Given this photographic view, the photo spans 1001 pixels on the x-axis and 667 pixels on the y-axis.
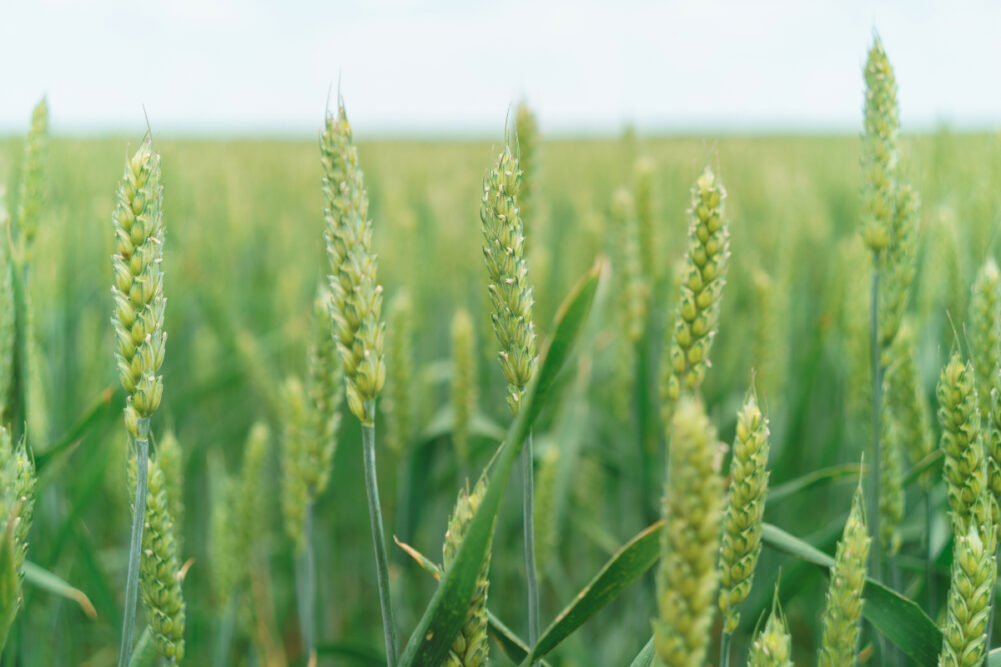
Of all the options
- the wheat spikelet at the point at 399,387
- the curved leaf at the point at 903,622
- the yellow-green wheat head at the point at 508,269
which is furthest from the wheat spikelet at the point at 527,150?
the curved leaf at the point at 903,622

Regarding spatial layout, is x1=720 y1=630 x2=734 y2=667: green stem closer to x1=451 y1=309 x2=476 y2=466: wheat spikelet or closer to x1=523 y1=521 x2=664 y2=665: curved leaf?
x1=523 y1=521 x2=664 y2=665: curved leaf

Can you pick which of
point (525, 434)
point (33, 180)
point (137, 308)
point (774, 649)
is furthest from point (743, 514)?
point (33, 180)

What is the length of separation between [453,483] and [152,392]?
118 centimetres

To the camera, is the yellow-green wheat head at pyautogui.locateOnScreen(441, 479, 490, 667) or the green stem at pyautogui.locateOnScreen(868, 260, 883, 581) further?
the green stem at pyautogui.locateOnScreen(868, 260, 883, 581)

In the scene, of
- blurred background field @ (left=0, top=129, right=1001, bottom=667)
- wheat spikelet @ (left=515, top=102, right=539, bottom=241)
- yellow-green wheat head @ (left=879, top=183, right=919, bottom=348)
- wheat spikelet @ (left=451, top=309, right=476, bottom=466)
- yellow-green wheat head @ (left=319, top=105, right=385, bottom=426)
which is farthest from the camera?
blurred background field @ (left=0, top=129, right=1001, bottom=667)

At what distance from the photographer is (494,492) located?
1.92 ft

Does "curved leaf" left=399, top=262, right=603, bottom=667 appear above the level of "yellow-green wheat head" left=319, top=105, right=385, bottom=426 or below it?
below

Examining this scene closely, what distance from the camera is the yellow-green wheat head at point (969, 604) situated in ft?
2.20

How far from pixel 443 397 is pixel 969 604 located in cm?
214

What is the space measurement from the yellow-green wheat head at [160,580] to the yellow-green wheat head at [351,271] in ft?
0.92

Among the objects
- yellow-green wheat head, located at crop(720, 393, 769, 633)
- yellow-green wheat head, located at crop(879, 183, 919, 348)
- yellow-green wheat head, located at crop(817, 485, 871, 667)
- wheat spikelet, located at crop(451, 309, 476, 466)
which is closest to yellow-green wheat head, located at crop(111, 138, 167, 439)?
yellow-green wheat head, located at crop(720, 393, 769, 633)

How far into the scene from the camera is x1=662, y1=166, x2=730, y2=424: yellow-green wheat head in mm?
737

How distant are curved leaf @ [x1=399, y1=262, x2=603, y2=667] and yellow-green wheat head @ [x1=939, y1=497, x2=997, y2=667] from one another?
0.41 metres

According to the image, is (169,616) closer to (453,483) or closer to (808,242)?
(453,483)
